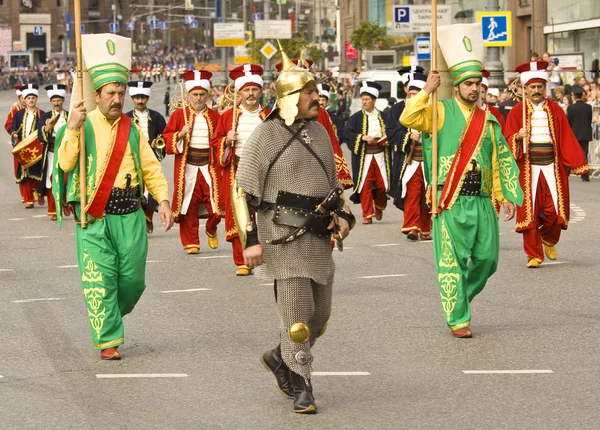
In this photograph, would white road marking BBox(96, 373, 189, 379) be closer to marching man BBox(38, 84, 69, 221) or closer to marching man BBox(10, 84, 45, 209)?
marching man BBox(38, 84, 69, 221)

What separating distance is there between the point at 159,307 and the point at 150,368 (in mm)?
2491

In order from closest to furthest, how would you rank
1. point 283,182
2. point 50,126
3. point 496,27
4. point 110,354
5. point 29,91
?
point 283,182 → point 110,354 → point 50,126 → point 29,91 → point 496,27

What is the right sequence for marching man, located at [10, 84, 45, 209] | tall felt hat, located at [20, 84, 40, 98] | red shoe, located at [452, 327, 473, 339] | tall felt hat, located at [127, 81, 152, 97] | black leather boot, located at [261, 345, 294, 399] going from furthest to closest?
1. tall felt hat, located at [20, 84, 40, 98]
2. marching man, located at [10, 84, 45, 209]
3. tall felt hat, located at [127, 81, 152, 97]
4. red shoe, located at [452, 327, 473, 339]
5. black leather boot, located at [261, 345, 294, 399]

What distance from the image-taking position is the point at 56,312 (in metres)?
10.8

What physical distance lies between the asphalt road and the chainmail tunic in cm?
73

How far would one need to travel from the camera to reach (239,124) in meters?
13.0

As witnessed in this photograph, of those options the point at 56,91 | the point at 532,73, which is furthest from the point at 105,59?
the point at 56,91

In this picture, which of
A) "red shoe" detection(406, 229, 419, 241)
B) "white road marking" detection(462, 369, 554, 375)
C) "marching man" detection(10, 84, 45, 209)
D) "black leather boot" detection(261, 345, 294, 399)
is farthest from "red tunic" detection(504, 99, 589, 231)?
"marching man" detection(10, 84, 45, 209)

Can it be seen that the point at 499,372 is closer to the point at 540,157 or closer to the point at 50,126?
the point at 540,157

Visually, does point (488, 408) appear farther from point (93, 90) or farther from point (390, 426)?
point (93, 90)

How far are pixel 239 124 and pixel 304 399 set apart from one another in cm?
605

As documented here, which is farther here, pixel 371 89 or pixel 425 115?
pixel 371 89

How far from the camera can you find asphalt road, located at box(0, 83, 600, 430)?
7.25 meters

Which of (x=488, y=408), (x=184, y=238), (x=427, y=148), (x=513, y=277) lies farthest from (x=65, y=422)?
(x=184, y=238)
